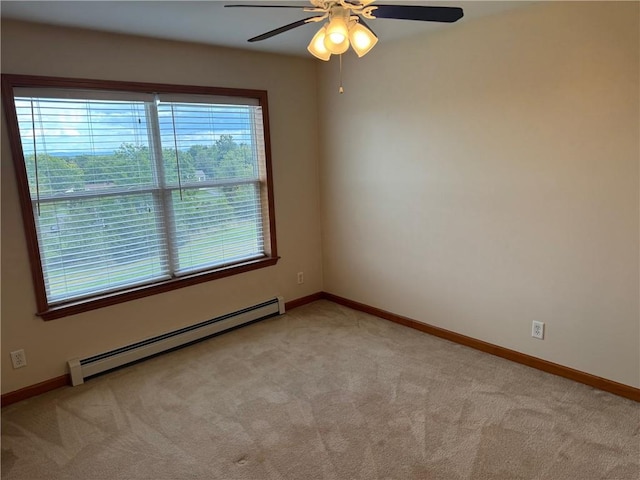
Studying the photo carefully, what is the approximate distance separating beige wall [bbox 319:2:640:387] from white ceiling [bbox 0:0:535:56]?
252 mm

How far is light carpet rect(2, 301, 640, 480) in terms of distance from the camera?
214 cm

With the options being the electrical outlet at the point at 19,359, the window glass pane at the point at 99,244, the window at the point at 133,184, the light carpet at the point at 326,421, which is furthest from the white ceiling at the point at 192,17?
the light carpet at the point at 326,421

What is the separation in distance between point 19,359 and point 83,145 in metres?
1.40

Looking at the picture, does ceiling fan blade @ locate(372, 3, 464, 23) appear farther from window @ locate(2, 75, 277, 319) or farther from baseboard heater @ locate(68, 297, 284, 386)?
baseboard heater @ locate(68, 297, 284, 386)

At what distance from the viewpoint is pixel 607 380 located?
267cm

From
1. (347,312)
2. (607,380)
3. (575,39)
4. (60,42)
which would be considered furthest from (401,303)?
(60,42)

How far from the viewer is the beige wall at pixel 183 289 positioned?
8.77ft

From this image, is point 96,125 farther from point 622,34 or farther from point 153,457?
point 622,34

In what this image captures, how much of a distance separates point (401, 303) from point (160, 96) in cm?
246

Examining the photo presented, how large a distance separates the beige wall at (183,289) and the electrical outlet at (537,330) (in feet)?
6.68

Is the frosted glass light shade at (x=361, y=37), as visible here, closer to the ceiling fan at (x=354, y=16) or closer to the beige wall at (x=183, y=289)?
the ceiling fan at (x=354, y=16)

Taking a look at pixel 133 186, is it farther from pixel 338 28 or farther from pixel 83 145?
pixel 338 28

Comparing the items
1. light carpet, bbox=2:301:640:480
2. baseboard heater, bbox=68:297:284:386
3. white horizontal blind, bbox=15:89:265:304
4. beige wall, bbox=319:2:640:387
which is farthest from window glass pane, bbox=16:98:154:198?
beige wall, bbox=319:2:640:387

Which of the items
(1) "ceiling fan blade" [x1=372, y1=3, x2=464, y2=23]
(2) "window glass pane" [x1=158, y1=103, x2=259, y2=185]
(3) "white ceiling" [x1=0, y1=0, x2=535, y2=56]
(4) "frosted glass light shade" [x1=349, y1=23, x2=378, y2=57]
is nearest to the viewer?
(1) "ceiling fan blade" [x1=372, y1=3, x2=464, y2=23]
